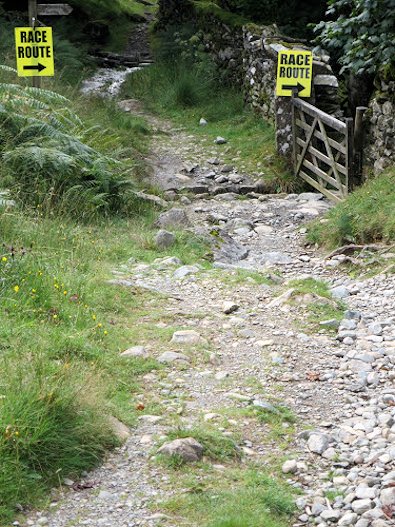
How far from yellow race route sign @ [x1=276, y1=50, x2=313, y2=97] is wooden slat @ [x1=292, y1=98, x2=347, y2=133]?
212 mm

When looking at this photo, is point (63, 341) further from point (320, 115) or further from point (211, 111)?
point (211, 111)

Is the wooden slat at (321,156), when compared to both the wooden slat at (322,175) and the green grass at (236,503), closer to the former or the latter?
the wooden slat at (322,175)

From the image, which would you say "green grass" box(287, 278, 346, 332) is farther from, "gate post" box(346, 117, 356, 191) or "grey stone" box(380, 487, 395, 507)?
"gate post" box(346, 117, 356, 191)

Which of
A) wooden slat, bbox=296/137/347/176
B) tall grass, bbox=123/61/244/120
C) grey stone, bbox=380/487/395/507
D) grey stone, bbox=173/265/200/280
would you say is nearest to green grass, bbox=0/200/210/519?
grey stone, bbox=173/265/200/280

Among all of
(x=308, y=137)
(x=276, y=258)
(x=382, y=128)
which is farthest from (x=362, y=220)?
(x=308, y=137)

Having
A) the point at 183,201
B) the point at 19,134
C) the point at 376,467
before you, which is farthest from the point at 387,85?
the point at 376,467

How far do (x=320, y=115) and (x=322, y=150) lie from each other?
3.54ft

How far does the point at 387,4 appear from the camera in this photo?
10.3 m

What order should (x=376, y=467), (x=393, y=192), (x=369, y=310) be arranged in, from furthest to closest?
(x=393, y=192) < (x=369, y=310) < (x=376, y=467)

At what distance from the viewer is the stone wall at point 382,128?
11078 mm

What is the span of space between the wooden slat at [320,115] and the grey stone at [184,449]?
7.32m

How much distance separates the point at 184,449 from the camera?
4.65 meters

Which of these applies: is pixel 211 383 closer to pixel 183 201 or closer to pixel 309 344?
pixel 309 344

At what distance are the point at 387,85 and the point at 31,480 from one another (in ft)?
27.9
